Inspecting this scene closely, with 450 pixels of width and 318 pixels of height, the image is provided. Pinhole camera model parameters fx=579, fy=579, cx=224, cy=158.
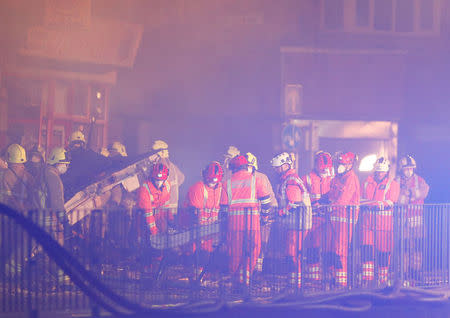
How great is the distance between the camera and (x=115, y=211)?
21.8ft

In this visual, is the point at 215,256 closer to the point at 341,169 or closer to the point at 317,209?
the point at 317,209

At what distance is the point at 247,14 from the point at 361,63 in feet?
11.1

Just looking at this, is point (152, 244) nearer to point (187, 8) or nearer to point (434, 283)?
point (434, 283)

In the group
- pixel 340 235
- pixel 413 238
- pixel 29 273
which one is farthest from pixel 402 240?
pixel 29 273

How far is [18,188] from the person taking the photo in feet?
26.0

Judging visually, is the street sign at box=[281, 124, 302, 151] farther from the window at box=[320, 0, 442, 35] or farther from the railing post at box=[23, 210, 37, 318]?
the railing post at box=[23, 210, 37, 318]

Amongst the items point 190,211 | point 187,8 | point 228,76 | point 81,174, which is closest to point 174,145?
point 228,76

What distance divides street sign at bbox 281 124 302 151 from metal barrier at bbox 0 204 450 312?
6322mm

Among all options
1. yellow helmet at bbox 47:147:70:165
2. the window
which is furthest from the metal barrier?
the window

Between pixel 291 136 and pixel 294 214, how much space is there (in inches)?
263

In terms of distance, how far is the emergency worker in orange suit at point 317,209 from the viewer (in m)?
7.19

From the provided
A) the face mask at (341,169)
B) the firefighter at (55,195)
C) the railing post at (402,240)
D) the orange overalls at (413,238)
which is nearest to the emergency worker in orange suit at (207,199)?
the firefighter at (55,195)

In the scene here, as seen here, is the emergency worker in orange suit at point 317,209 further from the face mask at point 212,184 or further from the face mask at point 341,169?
the face mask at point 212,184

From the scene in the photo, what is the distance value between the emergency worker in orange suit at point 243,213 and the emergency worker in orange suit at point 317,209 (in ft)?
2.16
